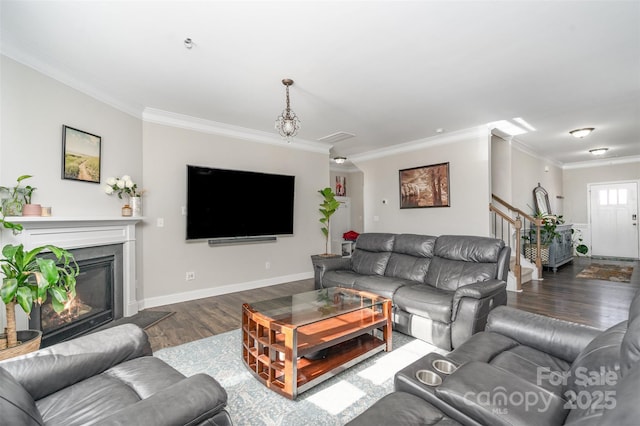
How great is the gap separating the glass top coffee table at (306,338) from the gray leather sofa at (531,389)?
0.88 meters

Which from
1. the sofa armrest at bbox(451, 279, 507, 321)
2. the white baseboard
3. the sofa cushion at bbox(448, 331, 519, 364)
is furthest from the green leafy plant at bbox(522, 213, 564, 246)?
the sofa cushion at bbox(448, 331, 519, 364)

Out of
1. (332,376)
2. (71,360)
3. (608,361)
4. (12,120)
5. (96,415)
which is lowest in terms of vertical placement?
(332,376)

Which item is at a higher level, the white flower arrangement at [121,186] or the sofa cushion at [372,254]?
the white flower arrangement at [121,186]

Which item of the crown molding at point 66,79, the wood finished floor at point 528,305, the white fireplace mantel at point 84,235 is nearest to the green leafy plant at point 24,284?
the white fireplace mantel at point 84,235

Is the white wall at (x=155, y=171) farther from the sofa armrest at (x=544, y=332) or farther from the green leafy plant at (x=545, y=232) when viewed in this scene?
the green leafy plant at (x=545, y=232)

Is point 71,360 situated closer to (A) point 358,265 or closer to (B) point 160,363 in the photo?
(B) point 160,363

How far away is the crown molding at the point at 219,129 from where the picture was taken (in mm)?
4008

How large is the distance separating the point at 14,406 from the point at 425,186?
18.6 ft

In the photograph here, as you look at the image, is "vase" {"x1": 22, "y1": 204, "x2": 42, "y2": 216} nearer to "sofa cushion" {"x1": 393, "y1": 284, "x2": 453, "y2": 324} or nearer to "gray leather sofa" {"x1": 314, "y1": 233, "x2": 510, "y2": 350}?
"gray leather sofa" {"x1": 314, "y1": 233, "x2": 510, "y2": 350}

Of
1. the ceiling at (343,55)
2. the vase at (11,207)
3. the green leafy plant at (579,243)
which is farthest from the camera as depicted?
the green leafy plant at (579,243)

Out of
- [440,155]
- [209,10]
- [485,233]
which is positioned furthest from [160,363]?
[440,155]

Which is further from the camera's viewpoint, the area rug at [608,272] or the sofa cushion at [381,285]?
the area rug at [608,272]

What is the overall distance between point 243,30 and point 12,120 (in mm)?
2133

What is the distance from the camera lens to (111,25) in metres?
2.24
